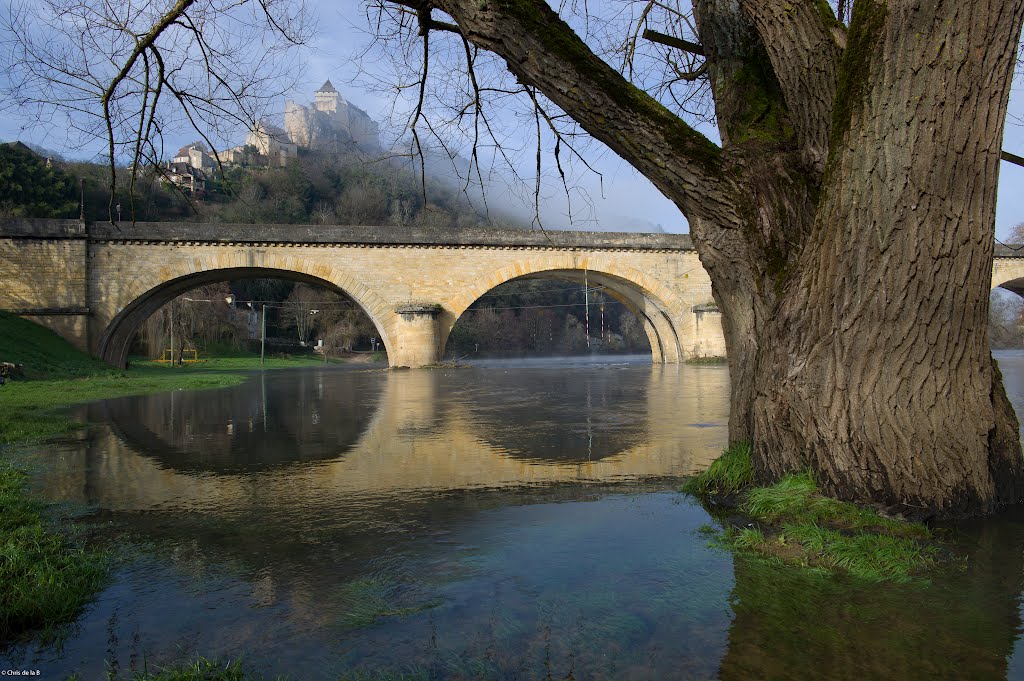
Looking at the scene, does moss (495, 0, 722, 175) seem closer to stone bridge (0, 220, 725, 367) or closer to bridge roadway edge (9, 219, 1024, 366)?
bridge roadway edge (9, 219, 1024, 366)

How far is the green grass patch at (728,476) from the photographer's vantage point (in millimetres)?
4180

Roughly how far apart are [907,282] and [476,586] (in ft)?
7.71

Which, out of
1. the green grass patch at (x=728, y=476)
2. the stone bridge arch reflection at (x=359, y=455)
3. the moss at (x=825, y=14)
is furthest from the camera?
the stone bridge arch reflection at (x=359, y=455)

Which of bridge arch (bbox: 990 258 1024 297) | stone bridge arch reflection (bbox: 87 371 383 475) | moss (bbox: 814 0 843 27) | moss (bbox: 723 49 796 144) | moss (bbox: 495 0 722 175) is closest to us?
moss (bbox: 495 0 722 175)

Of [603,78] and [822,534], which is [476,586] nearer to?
[822,534]

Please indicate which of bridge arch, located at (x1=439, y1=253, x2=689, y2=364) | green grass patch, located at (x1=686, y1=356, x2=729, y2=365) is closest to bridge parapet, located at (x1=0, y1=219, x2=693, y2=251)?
bridge arch, located at (x1=439, y1=253, x2=689, y2=364)

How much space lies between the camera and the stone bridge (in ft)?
78.0

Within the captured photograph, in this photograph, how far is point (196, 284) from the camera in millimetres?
27016

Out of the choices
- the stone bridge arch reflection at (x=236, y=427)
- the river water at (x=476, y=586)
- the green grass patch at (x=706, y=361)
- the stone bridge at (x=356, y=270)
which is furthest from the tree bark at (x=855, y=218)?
the green grass patch at (x=706, y=361)

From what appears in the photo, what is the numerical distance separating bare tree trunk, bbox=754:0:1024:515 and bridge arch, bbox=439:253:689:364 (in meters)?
23.8

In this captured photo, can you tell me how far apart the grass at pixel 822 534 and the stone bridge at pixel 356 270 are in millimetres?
23746

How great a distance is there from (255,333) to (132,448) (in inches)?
1777

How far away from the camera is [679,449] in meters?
6.28

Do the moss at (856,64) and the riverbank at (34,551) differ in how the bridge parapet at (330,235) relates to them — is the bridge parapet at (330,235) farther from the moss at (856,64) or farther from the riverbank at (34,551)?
the moss at (856,64)
